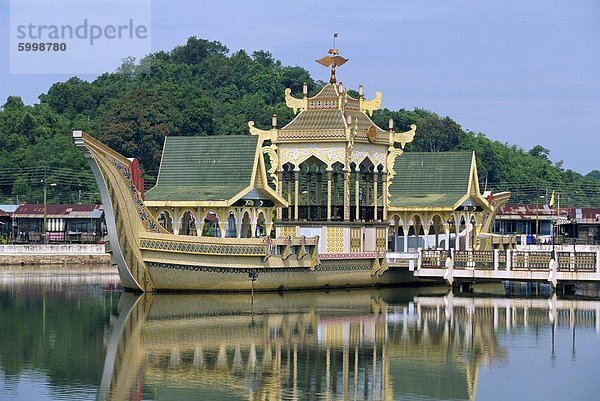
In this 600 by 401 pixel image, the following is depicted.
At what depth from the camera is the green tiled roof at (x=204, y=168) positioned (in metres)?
→ 50.4

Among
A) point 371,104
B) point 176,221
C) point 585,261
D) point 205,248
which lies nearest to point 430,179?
point 371,104

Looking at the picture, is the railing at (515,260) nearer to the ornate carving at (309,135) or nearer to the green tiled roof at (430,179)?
the green tiled roof at (430,179)

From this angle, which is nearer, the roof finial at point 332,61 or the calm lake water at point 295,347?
the calm lake water at point 295,347

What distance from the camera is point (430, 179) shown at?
58906 mm

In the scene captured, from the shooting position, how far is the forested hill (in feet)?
313

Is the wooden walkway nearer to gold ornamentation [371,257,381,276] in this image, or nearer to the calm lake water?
the calm lake water

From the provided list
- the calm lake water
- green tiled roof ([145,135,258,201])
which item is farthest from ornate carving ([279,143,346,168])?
the calm lake water

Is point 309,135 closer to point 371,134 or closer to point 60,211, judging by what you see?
point 371,134

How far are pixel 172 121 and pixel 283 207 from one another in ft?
145

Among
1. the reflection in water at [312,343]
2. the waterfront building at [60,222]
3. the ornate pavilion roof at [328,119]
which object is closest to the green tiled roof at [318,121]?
the ornate pavilion roof at [328,119]

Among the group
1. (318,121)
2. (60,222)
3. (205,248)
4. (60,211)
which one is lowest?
(205,248)

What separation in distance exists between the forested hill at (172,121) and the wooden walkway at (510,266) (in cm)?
4164

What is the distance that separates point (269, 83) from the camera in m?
128

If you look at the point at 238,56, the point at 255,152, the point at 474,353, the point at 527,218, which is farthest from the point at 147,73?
the point at 474,353
